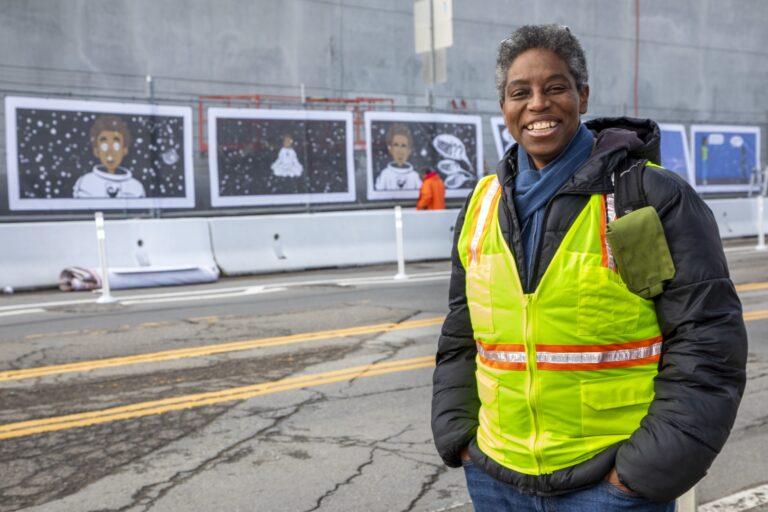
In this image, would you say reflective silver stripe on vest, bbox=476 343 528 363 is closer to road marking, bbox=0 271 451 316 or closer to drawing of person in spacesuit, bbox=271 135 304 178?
road marking, bbox=0 271 451 316

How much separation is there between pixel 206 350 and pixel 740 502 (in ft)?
17.0

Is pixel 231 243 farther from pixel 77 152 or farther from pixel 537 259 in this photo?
pixel 537 259

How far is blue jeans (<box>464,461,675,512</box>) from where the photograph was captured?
2076 mm

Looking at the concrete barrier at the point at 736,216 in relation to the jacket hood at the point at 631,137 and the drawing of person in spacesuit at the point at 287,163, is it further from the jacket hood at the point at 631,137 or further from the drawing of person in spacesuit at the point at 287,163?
the jacket hood at the point at 631,137

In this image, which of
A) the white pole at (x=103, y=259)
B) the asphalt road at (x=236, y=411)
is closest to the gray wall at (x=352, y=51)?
the white pole at (x=103, y=259)

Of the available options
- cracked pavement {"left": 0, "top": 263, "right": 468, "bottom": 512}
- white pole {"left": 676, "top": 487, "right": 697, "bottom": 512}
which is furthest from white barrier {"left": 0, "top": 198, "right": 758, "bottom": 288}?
white pole {"left": 676, "top": 487, "right": 697, "bottom": 512}

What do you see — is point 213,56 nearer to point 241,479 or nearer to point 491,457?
point 241,479

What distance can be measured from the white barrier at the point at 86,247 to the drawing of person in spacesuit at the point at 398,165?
6539 mm

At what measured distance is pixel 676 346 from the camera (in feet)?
6.75

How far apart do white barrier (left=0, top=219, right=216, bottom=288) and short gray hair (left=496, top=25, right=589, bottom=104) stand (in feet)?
41.8

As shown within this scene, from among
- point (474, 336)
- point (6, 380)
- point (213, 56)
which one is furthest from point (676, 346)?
point (213, 56)

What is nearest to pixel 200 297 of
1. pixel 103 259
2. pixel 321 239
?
pixel 103 259

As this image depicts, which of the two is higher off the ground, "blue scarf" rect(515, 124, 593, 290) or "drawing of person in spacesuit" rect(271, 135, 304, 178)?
"drawing of person in spacesuit" rect(271, 135, 304, 178)

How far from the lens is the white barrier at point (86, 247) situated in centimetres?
1377
